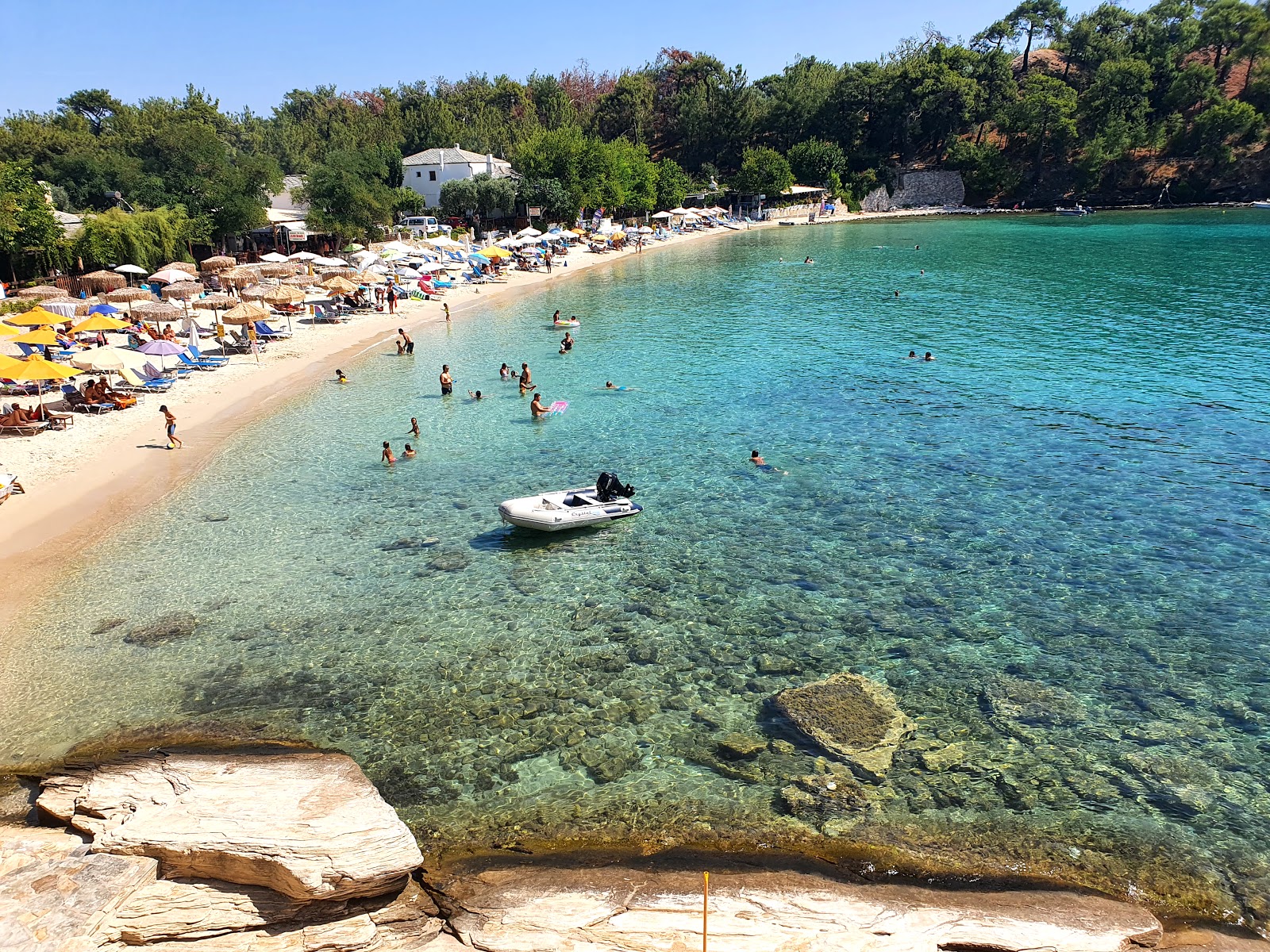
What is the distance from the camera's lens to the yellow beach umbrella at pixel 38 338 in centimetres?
2738

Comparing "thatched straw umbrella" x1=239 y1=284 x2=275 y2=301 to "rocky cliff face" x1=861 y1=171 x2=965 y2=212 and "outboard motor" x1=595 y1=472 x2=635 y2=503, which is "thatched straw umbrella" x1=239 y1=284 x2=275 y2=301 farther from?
"rocky cliff face" x1=861 y1=171 x2=965 y2=212

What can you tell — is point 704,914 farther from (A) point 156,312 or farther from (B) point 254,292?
(B) point 254,292

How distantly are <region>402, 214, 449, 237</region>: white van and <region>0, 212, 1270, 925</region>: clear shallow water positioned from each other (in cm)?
4219

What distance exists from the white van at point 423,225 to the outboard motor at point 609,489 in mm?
54421

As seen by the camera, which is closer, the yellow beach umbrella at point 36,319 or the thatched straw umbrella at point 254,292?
the yellow beach umbrella at point 36,319

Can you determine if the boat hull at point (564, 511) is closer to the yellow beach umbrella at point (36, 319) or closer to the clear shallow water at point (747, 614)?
the clear shallow water at point (747, 614)

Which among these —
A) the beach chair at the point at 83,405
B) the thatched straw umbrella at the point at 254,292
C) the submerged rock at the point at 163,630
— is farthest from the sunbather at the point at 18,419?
the thatched straw umbrella at the point at 254,292

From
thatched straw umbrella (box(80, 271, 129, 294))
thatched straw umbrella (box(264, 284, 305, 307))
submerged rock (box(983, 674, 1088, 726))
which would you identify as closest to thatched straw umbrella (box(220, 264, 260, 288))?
thatched straw umbrella (box(264, 284, 305, 307))

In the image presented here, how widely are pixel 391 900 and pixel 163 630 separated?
8856mm

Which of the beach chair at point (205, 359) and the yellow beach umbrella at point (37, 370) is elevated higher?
the yellow beach umbrella at point (37, 370)

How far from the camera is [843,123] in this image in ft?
368

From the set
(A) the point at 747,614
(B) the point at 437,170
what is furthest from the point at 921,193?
(A) the point at 747,614

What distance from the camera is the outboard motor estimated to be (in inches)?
741

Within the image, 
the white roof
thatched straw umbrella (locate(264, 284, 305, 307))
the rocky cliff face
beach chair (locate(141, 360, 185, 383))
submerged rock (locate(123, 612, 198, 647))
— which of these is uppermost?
the white roof
